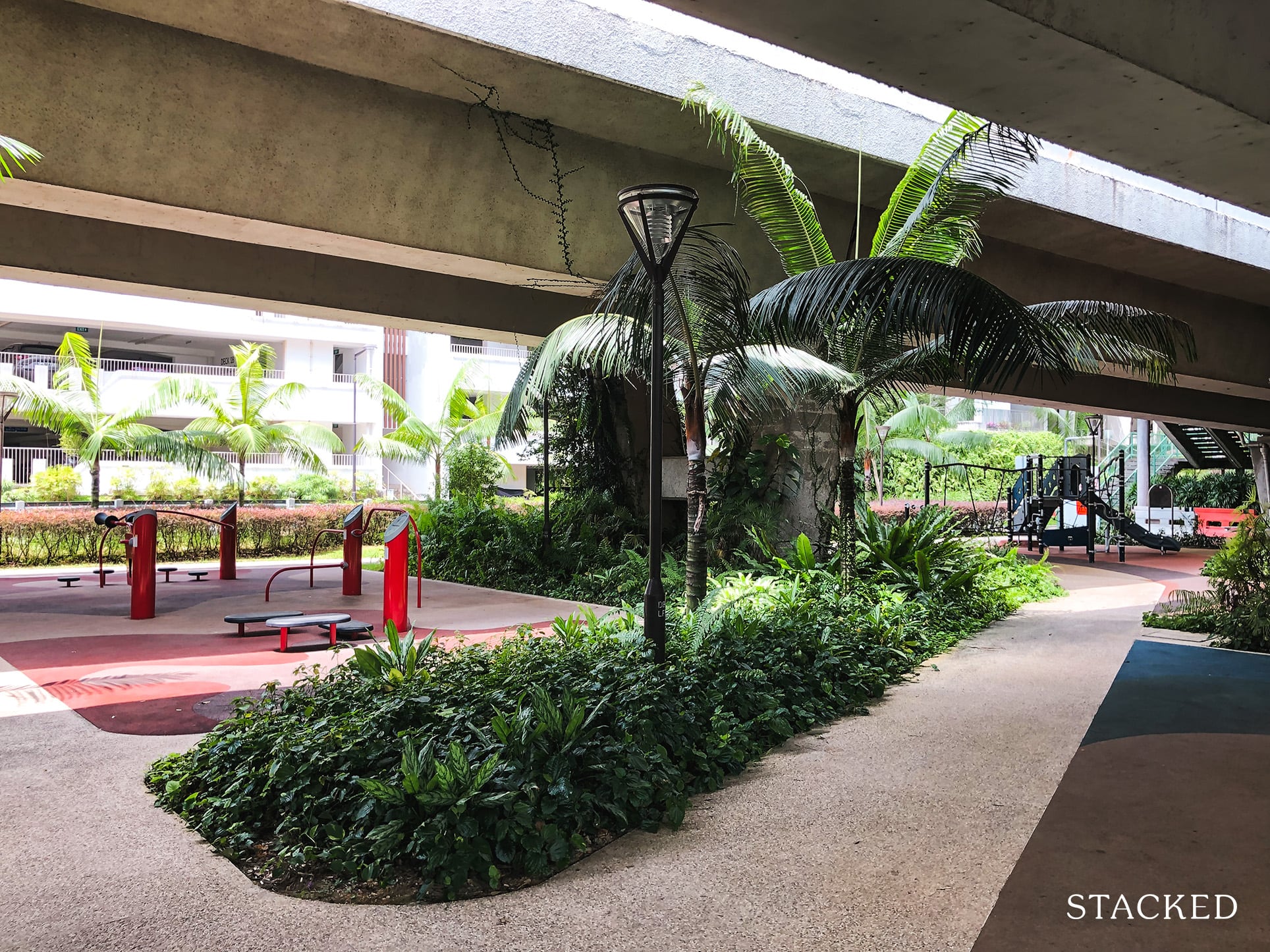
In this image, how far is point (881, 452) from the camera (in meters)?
25.4

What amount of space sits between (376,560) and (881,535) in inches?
431

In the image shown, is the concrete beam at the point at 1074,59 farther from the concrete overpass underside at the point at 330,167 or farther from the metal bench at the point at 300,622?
the metal bench at the point at 300,622

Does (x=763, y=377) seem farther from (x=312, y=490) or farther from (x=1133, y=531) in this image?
(x=312, y=490)

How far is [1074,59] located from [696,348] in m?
4.11

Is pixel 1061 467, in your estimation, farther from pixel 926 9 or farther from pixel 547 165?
pixel 926 9

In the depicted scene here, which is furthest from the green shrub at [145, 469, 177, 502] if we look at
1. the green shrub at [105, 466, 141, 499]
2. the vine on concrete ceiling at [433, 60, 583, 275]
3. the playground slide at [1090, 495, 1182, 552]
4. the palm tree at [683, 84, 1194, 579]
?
the playground slide at [1090, 495, 1182, 552]

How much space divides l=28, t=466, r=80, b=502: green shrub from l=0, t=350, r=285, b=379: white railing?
490cm

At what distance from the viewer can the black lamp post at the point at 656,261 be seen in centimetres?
567

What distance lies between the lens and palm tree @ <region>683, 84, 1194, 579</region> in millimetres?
6340

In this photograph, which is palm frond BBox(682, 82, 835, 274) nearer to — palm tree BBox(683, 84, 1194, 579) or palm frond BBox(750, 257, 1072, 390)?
palm tree BBox(683, 84, 1194, 579)

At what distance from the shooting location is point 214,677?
6.92m

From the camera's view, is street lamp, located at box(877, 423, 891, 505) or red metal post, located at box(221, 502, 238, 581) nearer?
red metal post, located at box(221, 502, 238, 581)

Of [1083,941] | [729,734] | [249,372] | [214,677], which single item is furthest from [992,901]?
[249,372]

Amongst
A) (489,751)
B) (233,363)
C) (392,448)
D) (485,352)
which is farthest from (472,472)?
(233,363)
